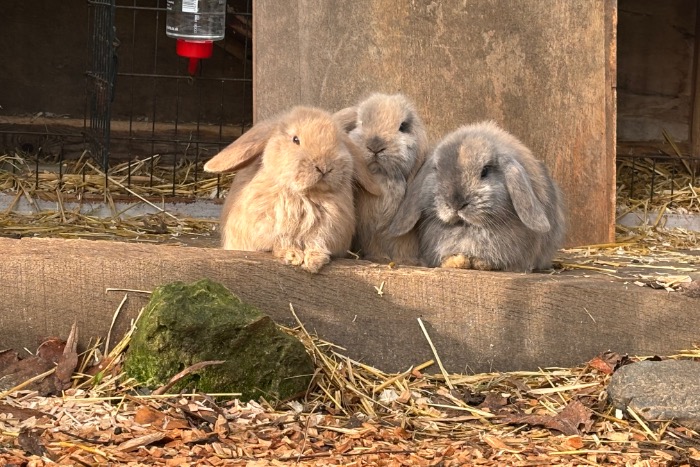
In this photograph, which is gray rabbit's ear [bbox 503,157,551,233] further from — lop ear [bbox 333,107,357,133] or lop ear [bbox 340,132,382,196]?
lop ear [bbox 333,107,357,133]

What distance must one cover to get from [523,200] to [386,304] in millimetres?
764

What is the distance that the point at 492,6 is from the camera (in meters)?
5.86

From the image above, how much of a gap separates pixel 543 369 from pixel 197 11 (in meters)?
3.53

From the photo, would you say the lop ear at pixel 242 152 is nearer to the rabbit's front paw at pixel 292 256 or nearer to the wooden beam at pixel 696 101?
the rabbit's front paw at pixel 292 256

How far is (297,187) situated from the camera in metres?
4.25

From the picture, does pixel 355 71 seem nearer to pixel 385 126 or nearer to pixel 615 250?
pixel 385 126

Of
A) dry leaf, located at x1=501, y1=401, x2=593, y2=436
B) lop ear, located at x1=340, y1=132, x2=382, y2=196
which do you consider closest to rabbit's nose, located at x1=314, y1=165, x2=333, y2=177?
lop ear, located at x1=340, y1=132, x2=382, y2=196

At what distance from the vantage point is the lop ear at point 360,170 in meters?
4.44

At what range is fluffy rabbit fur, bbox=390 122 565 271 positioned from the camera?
4582mm

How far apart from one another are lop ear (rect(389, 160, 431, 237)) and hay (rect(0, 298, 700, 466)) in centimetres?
70

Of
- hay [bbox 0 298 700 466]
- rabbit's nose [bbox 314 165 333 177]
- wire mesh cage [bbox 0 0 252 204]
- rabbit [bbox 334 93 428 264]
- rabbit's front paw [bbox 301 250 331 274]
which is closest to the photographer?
hay [bbox 0 298 700 466]

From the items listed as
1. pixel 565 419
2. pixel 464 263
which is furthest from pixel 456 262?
pixel 565 419

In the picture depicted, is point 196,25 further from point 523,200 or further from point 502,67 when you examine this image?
point 523,200

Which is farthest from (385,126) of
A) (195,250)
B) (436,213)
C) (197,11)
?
(197,11)
